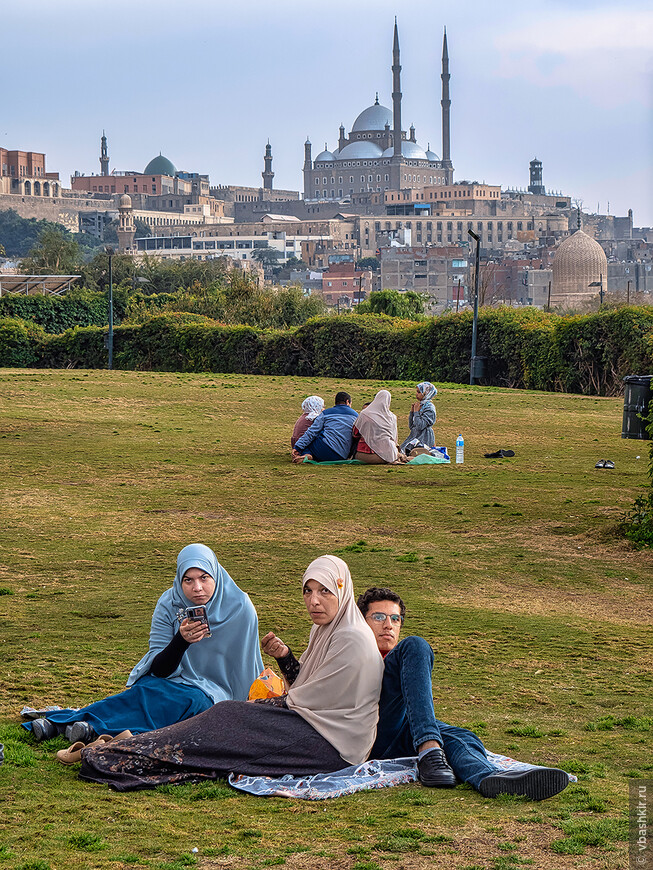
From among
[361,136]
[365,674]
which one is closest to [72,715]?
[365,674]

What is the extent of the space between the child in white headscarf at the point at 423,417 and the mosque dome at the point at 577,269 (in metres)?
65.0

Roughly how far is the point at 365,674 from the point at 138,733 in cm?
93

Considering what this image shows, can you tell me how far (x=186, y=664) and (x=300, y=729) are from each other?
28.7 inches

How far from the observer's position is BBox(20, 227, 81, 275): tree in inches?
2486

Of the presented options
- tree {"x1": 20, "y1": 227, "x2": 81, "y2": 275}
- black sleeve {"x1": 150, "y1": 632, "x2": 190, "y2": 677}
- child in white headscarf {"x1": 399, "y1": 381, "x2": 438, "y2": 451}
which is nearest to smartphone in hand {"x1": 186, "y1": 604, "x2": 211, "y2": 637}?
black sleeve {"x1": 150, "y1": 632, "x2": 190, "y2": 677}

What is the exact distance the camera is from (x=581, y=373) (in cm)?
2725

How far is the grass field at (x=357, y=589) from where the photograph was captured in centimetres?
367

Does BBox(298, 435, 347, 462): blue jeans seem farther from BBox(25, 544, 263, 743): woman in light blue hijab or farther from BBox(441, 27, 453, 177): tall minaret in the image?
BBox(441, 27, 453, 177): tall minaret

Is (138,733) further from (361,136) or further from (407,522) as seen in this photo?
(361,136)

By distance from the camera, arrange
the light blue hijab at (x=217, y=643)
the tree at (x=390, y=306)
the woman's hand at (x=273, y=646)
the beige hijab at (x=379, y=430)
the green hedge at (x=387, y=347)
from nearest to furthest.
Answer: the woman's hand at (x=273, y=646) → the light blue hijab at (x=217, y=643) → the beige hijab at (x=379, y=430) → the green hedge at (x=387, y=347) → the tree at (x=390, y=306)

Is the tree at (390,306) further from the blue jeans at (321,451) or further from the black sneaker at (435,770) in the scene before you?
the black sneaker at (435,770)

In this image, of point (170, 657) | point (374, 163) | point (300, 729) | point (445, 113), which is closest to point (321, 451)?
point (170, 657)

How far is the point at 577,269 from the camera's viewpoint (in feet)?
257

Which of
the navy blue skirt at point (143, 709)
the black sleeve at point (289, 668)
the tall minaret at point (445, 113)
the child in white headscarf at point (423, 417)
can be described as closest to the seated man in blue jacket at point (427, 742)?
the black sleeve at point (289, 668)
